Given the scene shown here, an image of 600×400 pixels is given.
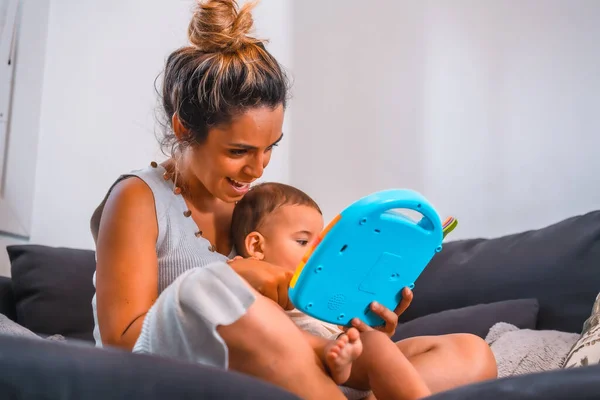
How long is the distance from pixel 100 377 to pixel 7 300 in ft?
5.07

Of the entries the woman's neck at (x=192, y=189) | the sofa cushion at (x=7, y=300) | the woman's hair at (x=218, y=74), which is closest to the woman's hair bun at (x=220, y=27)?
the woman's hair at (x=218, y=74)

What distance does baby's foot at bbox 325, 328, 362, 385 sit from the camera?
90cm

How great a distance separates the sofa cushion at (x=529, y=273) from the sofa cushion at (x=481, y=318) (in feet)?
0.21

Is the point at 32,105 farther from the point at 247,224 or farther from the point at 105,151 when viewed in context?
the point at 247,224

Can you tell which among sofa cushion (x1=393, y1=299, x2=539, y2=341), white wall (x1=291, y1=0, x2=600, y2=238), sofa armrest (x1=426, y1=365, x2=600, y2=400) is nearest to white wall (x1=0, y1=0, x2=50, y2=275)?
white wall (x1=291, y1=0, x2=600, y2=238)

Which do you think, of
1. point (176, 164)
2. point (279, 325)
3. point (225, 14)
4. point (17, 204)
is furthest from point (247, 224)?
point (17, 204)

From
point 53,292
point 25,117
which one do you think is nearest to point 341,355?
point 53,292

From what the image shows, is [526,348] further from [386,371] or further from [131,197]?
[131,197]

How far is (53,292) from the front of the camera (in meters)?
1.98

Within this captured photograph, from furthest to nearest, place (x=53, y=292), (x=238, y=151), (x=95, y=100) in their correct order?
(x=95, y=100) < (x=53, y=292) < (x=238, y=151)

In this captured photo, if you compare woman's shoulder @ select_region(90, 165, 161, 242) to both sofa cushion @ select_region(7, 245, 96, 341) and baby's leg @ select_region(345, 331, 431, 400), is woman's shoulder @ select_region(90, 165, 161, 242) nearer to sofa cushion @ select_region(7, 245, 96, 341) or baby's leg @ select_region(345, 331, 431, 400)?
baby's leg @ select_region(345, 331, 431, 400)

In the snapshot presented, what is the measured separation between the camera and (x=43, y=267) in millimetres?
2020

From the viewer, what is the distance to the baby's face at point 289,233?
1.34m

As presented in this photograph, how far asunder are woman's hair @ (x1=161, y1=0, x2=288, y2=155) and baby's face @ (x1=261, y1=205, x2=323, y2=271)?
0.20m
